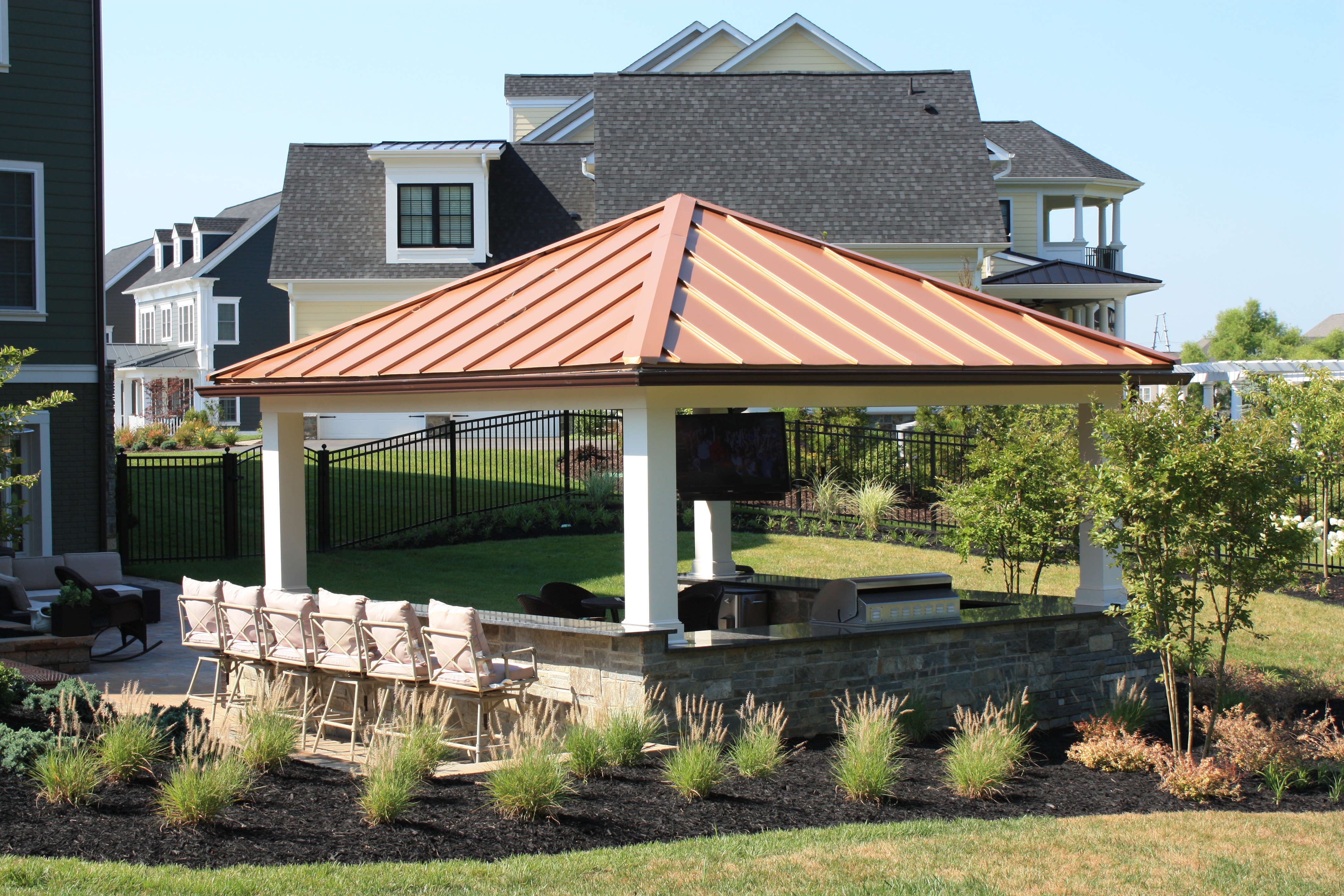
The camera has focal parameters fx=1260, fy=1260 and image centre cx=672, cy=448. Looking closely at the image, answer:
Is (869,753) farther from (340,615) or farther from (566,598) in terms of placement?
(566,598)

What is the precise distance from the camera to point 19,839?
656 cm

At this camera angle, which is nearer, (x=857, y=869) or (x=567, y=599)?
(x=857, y=869)

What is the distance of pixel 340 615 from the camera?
9.41 metres

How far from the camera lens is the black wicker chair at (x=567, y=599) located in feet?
38.5

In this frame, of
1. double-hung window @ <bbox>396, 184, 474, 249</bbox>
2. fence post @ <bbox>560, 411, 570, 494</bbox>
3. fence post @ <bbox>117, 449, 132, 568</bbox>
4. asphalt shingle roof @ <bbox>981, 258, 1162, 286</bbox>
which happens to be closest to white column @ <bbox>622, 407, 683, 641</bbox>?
→ fence post @ <bbox>117, 449, 132, 568</bbox>

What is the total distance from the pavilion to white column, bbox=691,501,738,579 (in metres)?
3.28

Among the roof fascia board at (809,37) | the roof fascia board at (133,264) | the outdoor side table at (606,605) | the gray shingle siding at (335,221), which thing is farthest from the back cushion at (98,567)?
the roof fascia board at (133,264)

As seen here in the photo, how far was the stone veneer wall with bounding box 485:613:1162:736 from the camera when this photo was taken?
9.05 meters

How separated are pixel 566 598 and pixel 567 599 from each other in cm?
2

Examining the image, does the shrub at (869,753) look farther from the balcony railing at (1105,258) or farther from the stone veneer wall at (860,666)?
the balcony railing at (1105,258)

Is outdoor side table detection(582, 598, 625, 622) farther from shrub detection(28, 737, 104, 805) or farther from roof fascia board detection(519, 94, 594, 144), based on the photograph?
roof fascia board detection(519, 94, 594, 144)

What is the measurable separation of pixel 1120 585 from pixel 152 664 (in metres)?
9.51

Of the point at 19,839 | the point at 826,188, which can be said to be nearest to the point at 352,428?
the point at 826,188

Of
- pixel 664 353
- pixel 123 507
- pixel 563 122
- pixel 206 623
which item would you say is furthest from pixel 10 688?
pixel 563 122
